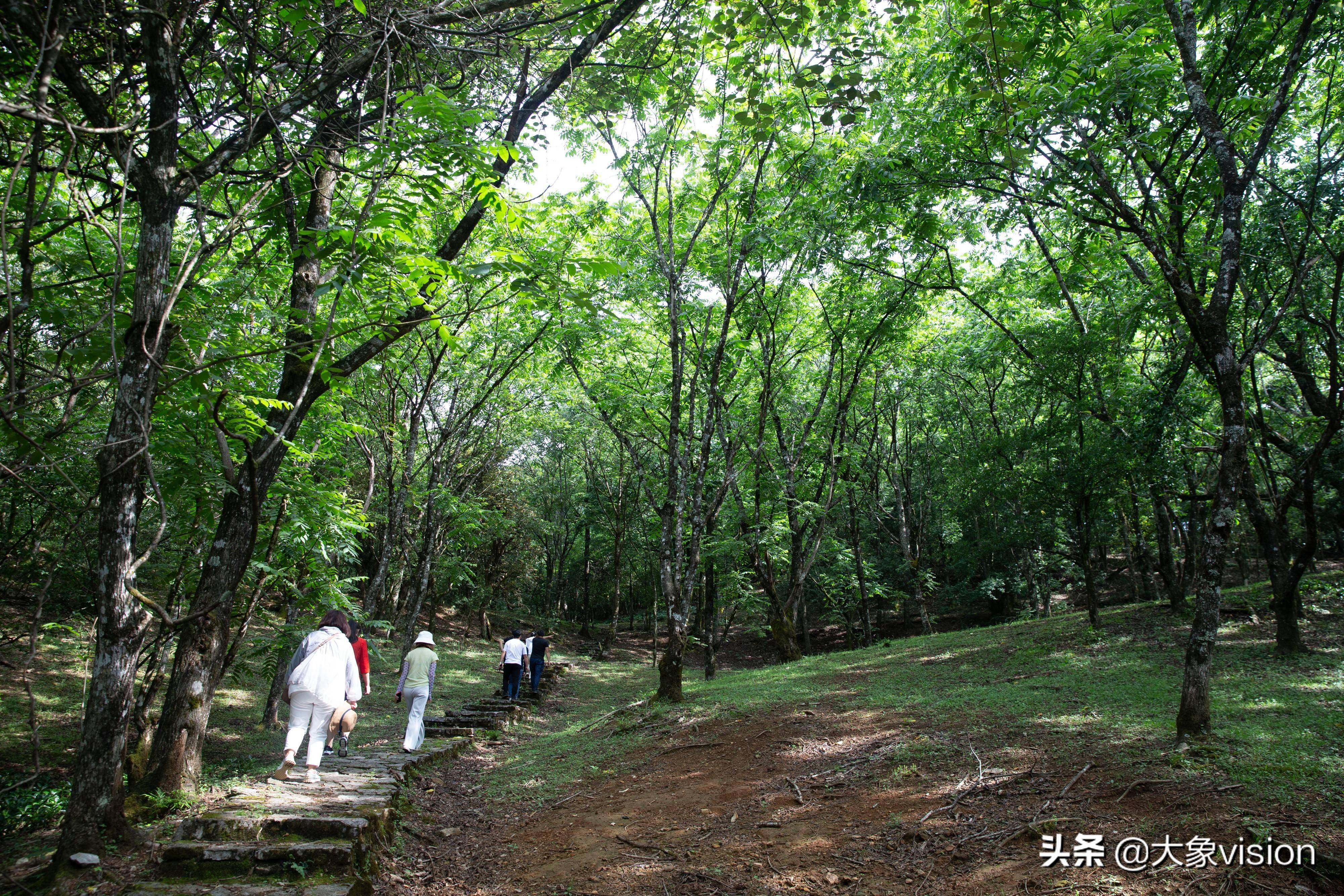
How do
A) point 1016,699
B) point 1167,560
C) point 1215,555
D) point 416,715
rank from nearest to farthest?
point 1215,555 < point 1016,699 < point 416,715 < point 1167,560

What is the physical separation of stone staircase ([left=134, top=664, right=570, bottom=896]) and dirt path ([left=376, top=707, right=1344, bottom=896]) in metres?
0.40

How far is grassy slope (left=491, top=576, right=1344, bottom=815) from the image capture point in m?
5.09

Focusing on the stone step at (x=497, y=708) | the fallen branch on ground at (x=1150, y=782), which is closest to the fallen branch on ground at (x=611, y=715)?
the stone step at (x=497, y=708)

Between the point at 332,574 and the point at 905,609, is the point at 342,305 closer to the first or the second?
the point at 332,574

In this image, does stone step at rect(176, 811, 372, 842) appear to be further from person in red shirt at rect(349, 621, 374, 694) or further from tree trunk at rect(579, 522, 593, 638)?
tree trunk at rect(579, 522, 593, 638)

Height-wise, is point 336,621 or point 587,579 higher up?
point 336,621

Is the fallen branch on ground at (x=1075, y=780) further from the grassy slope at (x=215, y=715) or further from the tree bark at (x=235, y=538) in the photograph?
the grassy slope at (x=215, y=715)

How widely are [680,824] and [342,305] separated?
628 cm

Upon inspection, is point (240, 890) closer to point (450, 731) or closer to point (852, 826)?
point (852, 826)

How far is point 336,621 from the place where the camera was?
20.4 feet

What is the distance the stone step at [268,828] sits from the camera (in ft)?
13.8

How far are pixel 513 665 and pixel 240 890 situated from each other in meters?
8.99

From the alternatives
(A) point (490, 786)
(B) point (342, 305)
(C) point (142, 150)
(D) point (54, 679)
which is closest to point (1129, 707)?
(A) point (490, 786)

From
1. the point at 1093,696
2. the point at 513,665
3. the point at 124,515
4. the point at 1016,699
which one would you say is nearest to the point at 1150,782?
the point at 1016,699
